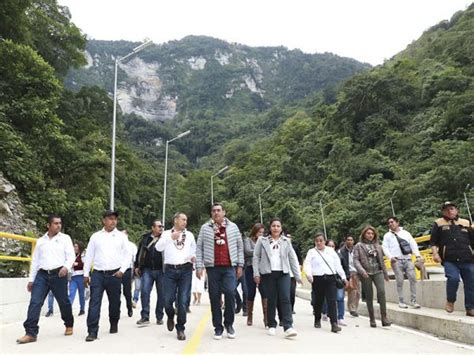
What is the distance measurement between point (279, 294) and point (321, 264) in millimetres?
1778

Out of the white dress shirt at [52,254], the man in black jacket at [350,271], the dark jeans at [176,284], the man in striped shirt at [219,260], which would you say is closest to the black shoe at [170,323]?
the dark jeans at [176,284]

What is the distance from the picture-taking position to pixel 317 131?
3081 inches

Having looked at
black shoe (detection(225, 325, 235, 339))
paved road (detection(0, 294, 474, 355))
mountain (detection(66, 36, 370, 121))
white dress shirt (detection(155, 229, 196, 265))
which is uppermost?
mountain (detection(66, 36, 370, 121))

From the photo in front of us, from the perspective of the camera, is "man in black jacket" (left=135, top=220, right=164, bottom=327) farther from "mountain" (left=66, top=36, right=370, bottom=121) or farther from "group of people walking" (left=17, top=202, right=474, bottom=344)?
"mountain" (left=66, top=36, right=370, bottom=121)

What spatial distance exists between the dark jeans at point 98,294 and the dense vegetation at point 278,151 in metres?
13.8

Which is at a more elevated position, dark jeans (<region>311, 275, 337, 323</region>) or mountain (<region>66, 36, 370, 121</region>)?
mountain (<region>66, 36, 370, 121</region>)

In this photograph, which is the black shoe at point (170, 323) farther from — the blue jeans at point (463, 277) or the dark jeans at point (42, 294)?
the blue jeans at point (463, 277)

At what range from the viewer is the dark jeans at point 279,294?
7469mm

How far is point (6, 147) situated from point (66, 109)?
16.0m

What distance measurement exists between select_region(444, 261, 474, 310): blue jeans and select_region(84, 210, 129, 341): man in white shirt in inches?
209

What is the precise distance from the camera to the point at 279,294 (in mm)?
7605

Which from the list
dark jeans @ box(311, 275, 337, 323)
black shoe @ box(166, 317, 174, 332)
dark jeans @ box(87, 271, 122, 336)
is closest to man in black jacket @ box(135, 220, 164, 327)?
black shoe @ box(166, 317, 174, 332)

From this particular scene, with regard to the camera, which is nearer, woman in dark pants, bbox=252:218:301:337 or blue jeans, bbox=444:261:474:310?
woman in dark pants, bbox=252:218:301:337

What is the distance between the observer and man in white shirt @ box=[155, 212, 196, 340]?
7.45 metres
